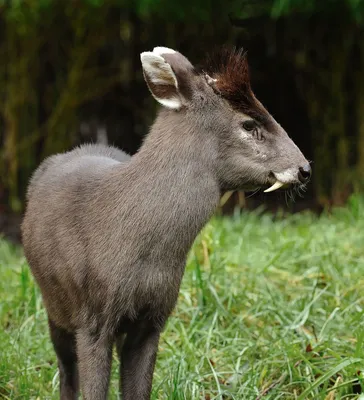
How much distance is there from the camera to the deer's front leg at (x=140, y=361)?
3.20m

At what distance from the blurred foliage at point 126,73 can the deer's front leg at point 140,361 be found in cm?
511

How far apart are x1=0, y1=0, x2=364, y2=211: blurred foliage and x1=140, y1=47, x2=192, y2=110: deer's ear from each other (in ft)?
16.5

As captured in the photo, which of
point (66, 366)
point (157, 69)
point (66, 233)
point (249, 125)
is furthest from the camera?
point (66, 366)

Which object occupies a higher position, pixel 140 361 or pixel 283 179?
pixel 283 179

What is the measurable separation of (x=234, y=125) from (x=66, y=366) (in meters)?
1.36

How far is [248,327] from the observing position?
14.1 feet

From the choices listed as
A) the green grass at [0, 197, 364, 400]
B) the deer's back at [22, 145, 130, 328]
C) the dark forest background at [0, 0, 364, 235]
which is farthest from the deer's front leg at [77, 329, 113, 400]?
the dark forest background at [0, 0, 364, 235]

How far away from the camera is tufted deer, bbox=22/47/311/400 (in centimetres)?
297

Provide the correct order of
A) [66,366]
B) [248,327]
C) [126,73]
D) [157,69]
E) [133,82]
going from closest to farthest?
1. [157,69]
2. [66,366]
3. [248,327]
4. [126,73]
5. [133,82]

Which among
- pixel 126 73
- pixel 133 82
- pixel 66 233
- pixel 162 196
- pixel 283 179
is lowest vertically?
pixel 133 82

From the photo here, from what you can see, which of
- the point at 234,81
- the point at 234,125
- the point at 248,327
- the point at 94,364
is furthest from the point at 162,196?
the point at 248,327

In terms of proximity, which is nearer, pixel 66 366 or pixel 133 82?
pixel 66 366

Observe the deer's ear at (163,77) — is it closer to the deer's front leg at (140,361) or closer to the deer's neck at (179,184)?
the deer's neck at (179,184)

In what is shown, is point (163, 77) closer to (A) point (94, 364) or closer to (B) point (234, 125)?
(B) point (234, 125)
